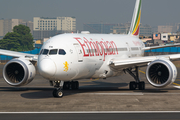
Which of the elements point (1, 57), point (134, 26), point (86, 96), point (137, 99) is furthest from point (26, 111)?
point (1, 57)

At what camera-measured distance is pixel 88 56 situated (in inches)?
Result: 930

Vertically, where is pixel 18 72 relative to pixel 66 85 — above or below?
Result: above

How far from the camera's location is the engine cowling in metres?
24.2

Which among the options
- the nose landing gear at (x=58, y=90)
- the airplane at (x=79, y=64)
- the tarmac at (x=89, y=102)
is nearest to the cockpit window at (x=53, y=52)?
the airplane at (x=79, y=64)

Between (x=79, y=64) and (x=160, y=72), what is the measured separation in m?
6.15

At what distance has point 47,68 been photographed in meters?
19.9

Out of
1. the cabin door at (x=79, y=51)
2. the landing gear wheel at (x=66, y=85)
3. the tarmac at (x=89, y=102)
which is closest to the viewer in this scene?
the tarmac at (x=89, y=102)

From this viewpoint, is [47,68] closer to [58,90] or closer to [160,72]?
[58,90]

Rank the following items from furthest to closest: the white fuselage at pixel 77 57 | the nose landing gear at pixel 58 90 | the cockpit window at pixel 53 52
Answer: the nose landing gear at pixel 58 90 < the cockpit window at pixel 53 52 < the white fuselage at pixel 77 57

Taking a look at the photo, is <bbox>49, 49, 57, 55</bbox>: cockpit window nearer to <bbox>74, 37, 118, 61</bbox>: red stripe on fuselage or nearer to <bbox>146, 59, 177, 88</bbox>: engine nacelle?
<bbox>74, 37, 118, 61</bbox>: red stripe on fuselage

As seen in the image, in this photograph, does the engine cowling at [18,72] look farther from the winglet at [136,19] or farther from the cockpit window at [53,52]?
the winglet at [136,19]

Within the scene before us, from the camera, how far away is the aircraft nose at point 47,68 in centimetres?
1992

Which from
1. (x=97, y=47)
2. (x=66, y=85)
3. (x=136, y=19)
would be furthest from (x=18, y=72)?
(x=136, y=19)

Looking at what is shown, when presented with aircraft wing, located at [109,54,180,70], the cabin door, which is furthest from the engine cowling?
aircraft wing, located at [109,54,180,70]
